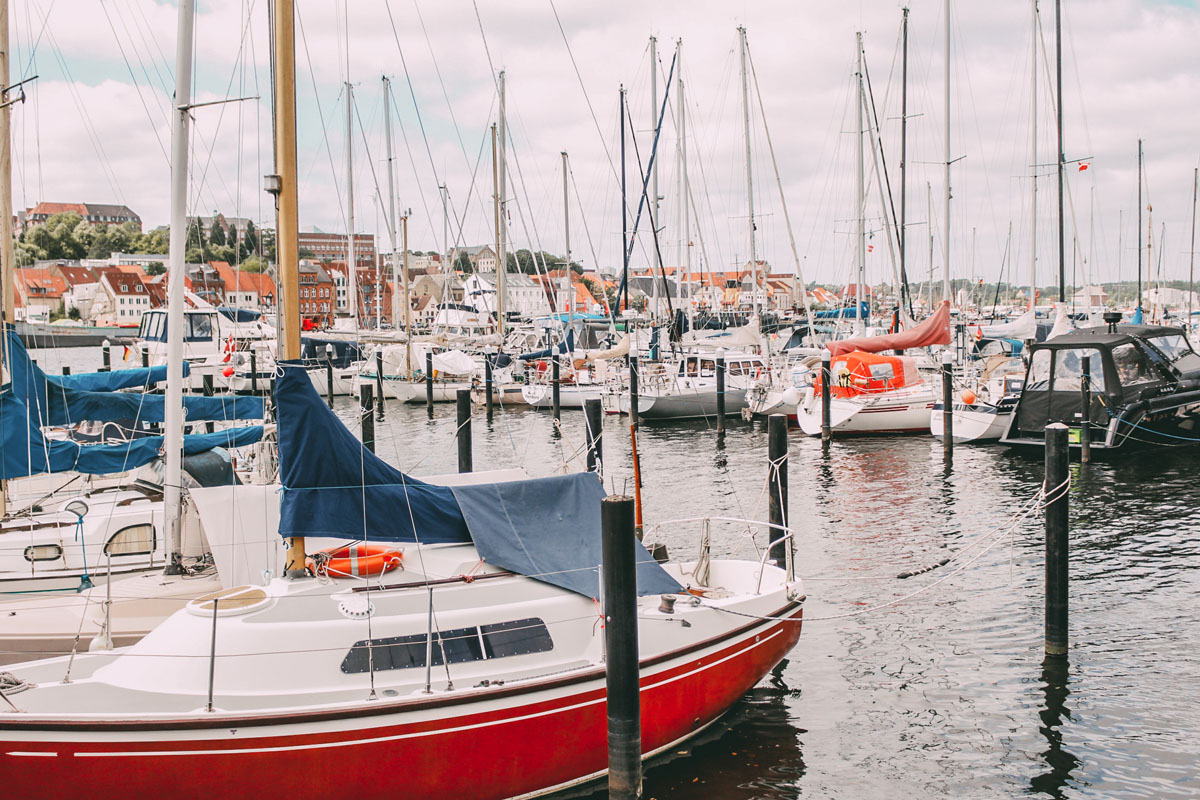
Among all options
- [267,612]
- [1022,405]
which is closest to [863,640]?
[267,612]

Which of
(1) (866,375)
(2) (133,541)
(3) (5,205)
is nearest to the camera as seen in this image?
(2) (133,541)

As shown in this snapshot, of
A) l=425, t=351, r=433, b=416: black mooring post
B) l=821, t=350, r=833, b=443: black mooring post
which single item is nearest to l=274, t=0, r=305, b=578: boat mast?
l=821, t=350, r=833, b=443: black mooring post

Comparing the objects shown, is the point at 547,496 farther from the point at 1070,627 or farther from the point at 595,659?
the point at 1070,627

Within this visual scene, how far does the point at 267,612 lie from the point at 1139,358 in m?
24.3

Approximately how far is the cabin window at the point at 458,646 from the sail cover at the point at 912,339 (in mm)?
27089

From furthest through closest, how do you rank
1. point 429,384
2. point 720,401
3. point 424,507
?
point 429,384 → point 720,401 → point 424,507

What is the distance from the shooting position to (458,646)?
8.91m

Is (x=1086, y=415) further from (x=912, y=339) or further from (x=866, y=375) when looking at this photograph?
(x=912, y=339)

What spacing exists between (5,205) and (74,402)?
322 centimetres

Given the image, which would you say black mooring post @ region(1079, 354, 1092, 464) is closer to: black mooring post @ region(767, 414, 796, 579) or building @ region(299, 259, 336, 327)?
black mooring post @ region(767, 414, 796, 579)

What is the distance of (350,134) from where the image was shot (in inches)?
1954

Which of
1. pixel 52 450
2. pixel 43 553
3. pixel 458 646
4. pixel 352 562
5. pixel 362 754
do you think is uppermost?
pixel 52 450

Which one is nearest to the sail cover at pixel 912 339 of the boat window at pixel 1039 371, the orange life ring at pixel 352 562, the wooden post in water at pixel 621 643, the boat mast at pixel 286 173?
the boat window at pixel 1039 371

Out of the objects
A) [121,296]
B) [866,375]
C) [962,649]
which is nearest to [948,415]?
[866,375]
